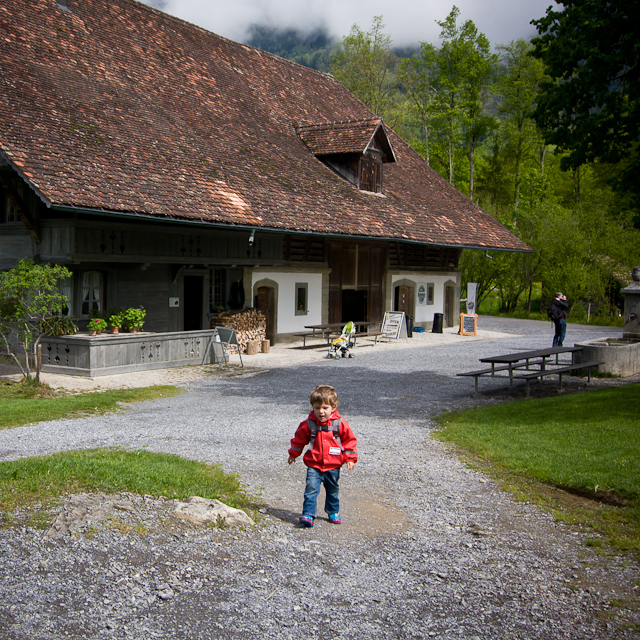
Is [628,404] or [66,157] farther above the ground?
[66,157]

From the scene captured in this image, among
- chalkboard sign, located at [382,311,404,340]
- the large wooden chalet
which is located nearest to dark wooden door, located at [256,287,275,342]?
the large wooden chalet

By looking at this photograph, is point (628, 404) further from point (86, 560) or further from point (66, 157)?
point (66, 157)

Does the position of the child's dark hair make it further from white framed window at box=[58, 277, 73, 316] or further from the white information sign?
the white information sign

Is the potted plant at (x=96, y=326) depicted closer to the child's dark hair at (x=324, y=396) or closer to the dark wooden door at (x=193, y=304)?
the dark wooden door at (x=193, y=304)

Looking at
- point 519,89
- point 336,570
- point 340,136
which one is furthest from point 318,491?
point 519,89

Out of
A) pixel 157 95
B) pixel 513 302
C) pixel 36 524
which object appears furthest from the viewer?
pixel 513 302

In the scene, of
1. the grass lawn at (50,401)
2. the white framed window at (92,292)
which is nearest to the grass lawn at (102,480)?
the grass lawn at (50,401)

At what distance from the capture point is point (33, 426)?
10.5 m

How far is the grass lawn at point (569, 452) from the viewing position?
701cm

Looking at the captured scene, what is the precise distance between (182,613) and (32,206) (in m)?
15.0

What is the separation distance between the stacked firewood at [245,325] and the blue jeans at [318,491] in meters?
14.6

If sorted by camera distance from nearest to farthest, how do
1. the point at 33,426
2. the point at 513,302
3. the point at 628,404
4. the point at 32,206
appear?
1. the point at 33,426
2. the point at 628,404
3. the point at 32,206
4. the point at 513,302

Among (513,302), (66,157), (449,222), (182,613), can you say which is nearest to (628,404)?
(182,613)

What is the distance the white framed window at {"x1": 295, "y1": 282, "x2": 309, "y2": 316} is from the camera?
81.3ft
